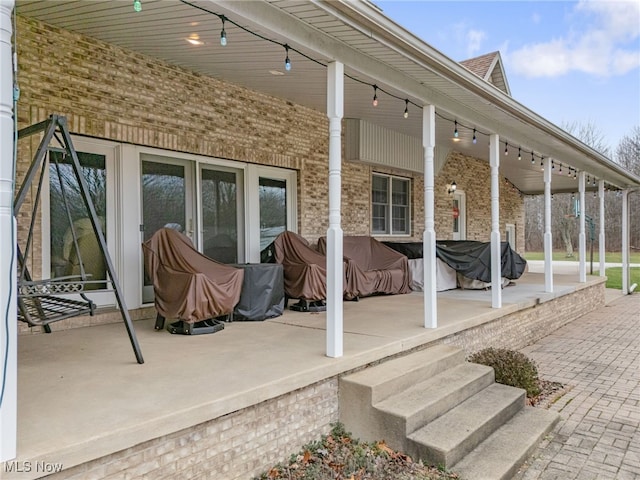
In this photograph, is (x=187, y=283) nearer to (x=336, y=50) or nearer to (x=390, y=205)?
(x=336, y=50)

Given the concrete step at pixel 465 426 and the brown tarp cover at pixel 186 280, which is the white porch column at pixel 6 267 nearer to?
the brown tarp cover at pixel 186 280

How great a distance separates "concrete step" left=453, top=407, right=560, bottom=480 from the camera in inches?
110

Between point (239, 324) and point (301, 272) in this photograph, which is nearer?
point (239, 324)

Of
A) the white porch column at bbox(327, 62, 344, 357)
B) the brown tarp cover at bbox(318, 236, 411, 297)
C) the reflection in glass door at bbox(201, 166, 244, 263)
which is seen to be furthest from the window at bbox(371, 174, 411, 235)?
the white porch column at bbox(327, 62, 344, 357)

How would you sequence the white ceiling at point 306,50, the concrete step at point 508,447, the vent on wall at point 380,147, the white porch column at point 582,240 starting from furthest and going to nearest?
the white porch column at point 582,240, the vent on wall at point 380,147, the white ceiling at point 306,50, the concrete step at point 508,447

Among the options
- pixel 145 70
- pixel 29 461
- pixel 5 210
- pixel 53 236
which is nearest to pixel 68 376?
pixel 29 461

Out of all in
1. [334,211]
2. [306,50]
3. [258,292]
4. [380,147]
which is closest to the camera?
[334,211]

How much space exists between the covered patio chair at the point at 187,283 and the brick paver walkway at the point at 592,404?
2749 mm

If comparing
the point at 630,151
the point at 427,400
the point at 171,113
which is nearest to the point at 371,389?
the point at 427,400

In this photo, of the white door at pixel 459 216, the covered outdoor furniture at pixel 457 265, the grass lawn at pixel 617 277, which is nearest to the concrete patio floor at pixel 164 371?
the covered outdoor furniture at pixel 457 265

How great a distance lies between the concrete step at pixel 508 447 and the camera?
2787 mm

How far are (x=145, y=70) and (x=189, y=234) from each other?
1.89 m

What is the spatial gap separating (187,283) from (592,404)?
13.0 ft

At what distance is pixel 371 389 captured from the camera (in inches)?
121
